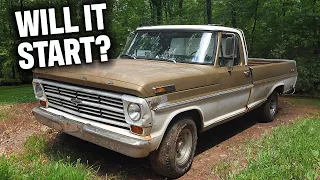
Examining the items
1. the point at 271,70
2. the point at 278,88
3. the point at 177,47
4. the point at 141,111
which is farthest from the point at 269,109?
the point at 141,111

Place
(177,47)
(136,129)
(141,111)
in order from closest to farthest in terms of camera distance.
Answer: (141,111)
(136,129)
(177,47)

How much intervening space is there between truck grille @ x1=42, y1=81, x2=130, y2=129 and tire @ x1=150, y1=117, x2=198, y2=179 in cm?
57

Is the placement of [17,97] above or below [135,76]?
below

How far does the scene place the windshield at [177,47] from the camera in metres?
5.07

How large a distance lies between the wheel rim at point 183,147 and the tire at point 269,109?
133 inches

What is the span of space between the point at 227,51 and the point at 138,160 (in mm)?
2337

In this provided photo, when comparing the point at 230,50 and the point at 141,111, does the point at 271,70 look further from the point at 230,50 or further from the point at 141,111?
the point at 141,111

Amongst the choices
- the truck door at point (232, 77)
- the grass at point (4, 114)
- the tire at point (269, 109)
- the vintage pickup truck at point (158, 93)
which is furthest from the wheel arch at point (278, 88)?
the grass at point (4, 114)

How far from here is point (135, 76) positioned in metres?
3.83

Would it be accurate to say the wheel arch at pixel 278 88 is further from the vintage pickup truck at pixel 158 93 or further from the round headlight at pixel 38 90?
the round headlight at pixel 38 90

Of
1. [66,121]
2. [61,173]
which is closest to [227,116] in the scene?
[66,121]

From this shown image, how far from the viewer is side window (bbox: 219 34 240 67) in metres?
5.21

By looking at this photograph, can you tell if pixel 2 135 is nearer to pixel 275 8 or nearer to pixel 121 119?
pixel 121 119

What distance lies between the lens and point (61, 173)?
339cm
